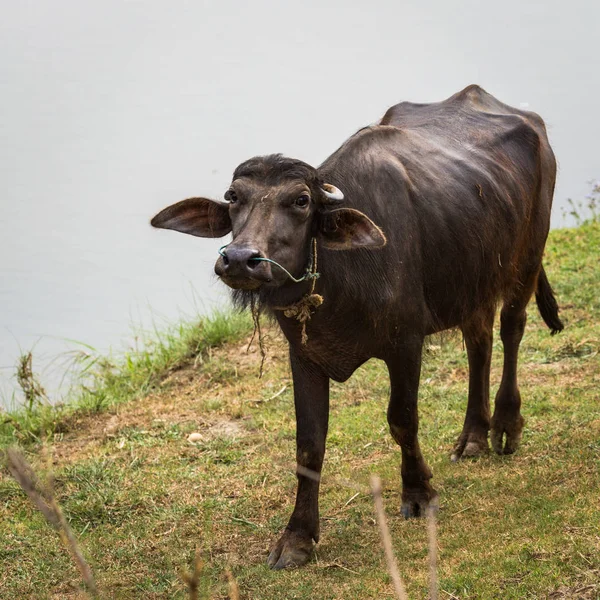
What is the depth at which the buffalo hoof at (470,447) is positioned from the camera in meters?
5.40

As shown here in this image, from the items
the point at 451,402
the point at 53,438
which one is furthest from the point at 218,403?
the point at 451,402

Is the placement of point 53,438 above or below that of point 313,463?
below

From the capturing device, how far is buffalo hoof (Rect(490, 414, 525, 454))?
5.38m

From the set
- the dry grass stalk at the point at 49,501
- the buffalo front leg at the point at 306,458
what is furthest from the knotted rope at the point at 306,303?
the dry grass stalk at the point at 49,501

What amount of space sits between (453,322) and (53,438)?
10.5ft

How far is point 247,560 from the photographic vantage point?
14.0ft

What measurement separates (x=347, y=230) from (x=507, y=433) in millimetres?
2112

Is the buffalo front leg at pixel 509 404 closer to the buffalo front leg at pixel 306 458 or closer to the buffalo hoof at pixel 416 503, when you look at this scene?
the buffalo hoof at pixel 416 503

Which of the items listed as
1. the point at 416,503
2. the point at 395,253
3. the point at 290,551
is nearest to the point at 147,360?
the point at 416,503

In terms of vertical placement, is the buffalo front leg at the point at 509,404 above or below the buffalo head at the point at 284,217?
below

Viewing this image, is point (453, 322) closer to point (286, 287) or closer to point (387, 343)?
point (387, 343)

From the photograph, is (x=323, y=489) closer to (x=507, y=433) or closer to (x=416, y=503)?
(x=416, y=503)

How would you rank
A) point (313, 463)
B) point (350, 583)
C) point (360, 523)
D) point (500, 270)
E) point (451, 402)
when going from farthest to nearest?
1. point (451, 402)
2. point (500, 270)
3. point (360, 523)
4. point (313, 463)
5. point (350, 583)

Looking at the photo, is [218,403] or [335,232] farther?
[218,403]
